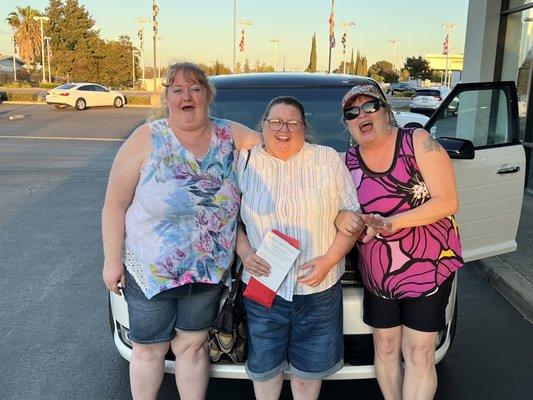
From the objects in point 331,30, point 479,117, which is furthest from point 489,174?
point 331,30

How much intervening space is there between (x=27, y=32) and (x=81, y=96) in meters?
56.7

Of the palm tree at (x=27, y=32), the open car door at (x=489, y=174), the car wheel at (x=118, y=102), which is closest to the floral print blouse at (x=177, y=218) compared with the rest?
the open car door at (x=489, y=174)

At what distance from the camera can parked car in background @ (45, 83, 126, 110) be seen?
94.0 feet

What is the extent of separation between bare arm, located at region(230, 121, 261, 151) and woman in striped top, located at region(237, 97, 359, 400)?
0.25ft

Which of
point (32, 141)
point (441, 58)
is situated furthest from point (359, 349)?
point (441, 58)

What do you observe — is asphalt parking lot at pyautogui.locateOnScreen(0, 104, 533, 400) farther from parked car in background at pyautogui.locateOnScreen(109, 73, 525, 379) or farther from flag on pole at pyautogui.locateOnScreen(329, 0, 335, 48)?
flag on pole at pyautogui.locateOnScreen(329, 0, 335, 48)

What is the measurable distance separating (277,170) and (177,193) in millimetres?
437

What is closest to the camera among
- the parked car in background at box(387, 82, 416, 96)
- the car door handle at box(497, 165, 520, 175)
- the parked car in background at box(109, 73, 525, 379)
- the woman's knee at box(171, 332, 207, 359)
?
the woman's knee at box(171, 332, 207, 359)

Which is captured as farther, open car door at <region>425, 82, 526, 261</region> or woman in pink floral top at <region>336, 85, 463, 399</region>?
open car door at <region>425, 82, 526, 261</region>

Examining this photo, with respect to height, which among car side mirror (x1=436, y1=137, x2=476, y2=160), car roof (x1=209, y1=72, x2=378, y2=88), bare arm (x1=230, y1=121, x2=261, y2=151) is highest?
car roof (x1=209, y1=72, x2=378, y2=88)

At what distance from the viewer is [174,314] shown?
7.92 feet

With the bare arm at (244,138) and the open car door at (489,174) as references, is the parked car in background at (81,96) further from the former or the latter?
the bare arm at (244,138)

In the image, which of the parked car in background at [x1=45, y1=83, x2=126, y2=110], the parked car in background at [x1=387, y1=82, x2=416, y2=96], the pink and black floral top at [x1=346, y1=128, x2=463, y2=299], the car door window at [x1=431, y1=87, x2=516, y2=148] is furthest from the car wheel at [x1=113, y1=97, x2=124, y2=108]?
the pink and black floral top at [x1=346, y1=128, x2=463, y2=299]

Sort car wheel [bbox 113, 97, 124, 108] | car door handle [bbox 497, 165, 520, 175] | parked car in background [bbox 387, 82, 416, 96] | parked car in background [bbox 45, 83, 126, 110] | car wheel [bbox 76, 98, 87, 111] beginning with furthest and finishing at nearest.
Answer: parked car in background [bbox 387, 82, 416, 96], car wheel [bbox 113, 97, 124, 108], car wheel [bbox 76, 98, 87, 111], parked car in background [bbox 45, 83, 126, 110], car door handle [bbox 497, 165, 520, 175]
